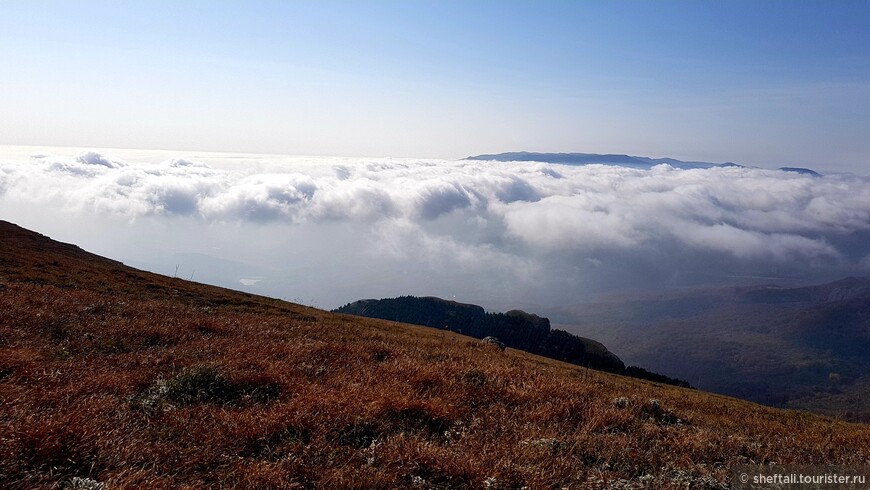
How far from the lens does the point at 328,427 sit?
6.65m

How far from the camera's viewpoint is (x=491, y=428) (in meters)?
7.41

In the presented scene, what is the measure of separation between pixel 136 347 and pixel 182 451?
8051 millimetres

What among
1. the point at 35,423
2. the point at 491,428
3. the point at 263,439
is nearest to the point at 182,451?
the point at 263,439

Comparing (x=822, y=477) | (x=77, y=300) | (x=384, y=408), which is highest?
(x=822, y=477)

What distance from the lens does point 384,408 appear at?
7430 millimetres

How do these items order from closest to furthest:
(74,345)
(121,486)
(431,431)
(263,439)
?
(121,486), (263,439), (431,431), (74,345)

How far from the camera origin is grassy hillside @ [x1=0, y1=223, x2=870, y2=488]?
17.2ft

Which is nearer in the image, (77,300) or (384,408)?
(384,408)

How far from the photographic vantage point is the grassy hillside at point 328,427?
5.25 meters

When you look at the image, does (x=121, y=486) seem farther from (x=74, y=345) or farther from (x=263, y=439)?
(x=74, y=345)

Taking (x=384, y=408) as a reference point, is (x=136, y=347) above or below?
below

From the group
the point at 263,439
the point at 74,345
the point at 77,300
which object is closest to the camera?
the point at 263,439

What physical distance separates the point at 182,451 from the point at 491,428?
4.52 metres

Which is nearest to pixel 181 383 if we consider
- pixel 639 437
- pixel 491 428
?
pixel 491 428
